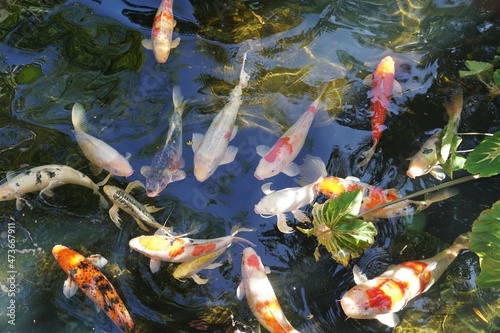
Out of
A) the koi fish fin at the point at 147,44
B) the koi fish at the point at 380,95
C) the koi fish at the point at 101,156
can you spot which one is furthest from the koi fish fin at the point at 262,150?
the koi fish fin at the point at 147,44

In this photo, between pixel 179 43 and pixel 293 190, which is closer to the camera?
pixel 293 190

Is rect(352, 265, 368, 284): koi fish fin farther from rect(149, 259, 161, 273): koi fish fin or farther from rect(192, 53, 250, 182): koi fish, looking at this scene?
rect(149, 259, 161, 273): koi fish fin

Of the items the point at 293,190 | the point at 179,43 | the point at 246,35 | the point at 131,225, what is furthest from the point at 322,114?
the point at 131,225

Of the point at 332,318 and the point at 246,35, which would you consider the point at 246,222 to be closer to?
the point at 332,318

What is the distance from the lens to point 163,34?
509 centimetres

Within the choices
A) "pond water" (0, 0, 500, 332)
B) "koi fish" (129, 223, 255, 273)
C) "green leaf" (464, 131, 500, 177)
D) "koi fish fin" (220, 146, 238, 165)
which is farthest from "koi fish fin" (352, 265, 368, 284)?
"koi fish fin" (220, 146, 238, 165)

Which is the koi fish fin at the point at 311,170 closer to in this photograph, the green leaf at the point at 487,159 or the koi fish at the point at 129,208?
the green leaf at the point at 487,159

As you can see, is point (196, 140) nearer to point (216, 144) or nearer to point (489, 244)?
point (216, 144)

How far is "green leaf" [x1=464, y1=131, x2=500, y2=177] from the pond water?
0.99 metres

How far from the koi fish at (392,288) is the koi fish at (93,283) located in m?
1.94

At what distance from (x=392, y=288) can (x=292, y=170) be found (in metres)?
1.42

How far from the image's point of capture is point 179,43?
17.4ft

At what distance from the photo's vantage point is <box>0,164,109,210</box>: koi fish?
14.9ft

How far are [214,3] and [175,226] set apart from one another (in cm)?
265
